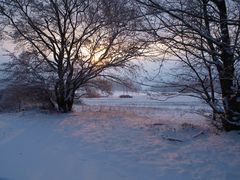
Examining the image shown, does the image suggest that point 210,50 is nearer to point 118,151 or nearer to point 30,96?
point 118,151

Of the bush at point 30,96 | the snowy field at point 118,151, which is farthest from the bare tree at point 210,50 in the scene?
the bush at point 30,96

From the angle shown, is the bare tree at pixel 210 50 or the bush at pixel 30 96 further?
Result: the bush at pixel 30 96

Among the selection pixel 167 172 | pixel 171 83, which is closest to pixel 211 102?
pixel 171 83

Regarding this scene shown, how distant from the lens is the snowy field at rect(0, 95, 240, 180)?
26.8 ft

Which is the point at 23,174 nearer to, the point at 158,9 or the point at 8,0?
the point at 158,9

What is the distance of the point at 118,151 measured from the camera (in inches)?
389

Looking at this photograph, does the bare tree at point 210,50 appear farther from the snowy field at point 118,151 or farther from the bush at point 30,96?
the bush at point 30,96

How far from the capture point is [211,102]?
9.96 metres

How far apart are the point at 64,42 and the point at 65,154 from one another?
329 inches

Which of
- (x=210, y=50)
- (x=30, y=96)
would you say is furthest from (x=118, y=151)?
(x=30, y=96)

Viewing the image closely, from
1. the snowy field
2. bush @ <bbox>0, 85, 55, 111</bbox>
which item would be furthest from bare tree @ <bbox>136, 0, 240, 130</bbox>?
bush @ <bbox>0, 85, 55, 111</bbox>

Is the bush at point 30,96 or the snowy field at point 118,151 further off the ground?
the bush at point 30,96

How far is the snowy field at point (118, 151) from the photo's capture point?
8.18 metres

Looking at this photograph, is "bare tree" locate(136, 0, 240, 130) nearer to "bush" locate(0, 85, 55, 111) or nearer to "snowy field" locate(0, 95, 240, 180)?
"snowy field" locate(0, 95, 240, 180)
